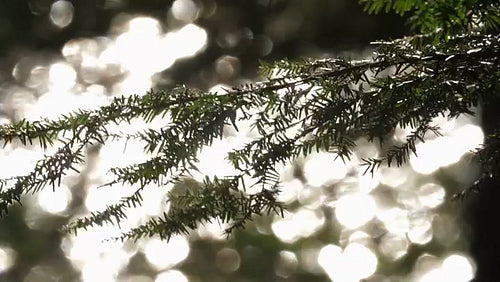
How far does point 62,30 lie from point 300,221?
1145 mm

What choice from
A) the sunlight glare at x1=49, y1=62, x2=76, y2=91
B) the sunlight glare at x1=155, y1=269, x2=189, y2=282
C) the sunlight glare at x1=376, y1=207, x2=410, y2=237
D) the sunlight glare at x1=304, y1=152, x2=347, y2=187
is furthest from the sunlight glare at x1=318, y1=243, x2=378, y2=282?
the sunlight glare at x1=49, y1=62, x2=76, y2=91

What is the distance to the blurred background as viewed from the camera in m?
2.33

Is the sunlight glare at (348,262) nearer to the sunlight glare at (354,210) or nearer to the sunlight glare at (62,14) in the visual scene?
the sunlight glare at (354,210)

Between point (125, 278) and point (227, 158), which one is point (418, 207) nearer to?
point (125, 278)

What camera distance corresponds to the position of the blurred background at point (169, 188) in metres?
2.33

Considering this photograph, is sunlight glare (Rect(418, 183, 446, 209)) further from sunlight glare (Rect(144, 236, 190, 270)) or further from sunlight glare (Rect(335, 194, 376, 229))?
sunlight glare (Rect(144, 236, 190, 270))

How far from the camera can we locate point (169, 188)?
2369 millimetres

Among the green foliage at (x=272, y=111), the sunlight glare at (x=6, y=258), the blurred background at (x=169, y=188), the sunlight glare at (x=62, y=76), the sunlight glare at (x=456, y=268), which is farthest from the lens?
the sunlight glare at (x=6, y=258)

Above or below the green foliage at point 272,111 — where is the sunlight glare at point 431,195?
above

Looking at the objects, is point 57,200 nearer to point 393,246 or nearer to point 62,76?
point 62,76

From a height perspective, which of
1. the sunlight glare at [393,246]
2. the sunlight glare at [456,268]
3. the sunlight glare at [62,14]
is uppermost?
the sunlight glare at [62,14]

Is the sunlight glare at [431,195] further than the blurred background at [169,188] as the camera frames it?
Yes

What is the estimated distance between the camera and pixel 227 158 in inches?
30.0

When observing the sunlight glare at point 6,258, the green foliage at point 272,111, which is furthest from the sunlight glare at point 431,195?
the green foliage at point 272,111
